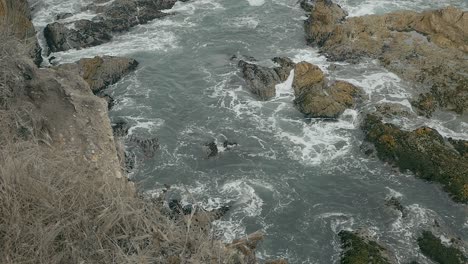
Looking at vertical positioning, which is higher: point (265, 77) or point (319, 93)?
point (265, 77)

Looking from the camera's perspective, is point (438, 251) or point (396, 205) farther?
point (396, 205)

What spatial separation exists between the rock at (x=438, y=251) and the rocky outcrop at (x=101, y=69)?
20.2m

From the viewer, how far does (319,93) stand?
29422 mm

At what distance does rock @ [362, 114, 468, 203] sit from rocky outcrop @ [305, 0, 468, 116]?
3.66 metres

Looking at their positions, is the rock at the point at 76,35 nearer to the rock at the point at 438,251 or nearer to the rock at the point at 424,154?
the rock at the point at 424,154

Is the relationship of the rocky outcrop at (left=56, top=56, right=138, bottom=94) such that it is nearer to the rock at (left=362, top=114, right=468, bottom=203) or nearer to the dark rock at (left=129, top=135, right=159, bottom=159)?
the dark rock at (left=129, top=135, right=159, bottom=159)

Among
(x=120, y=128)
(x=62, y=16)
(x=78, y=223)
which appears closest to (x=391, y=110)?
(x=120, y=128)

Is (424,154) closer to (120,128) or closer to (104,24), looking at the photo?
(120,128)

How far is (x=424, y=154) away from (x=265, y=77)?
35.1ft

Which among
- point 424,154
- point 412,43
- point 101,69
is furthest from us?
point 412,43

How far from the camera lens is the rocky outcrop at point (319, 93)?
28.7 m

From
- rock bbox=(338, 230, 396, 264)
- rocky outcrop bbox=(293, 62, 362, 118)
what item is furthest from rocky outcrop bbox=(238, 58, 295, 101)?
rock bbox=(338, 230, 396, 264)

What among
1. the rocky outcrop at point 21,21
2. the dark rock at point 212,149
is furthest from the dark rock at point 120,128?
the rocky outcrop at point 21,21


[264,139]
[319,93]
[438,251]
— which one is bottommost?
[438,251]
